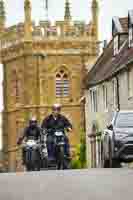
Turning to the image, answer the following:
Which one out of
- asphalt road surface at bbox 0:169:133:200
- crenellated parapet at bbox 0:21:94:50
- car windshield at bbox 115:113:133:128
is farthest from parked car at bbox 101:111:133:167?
crenellated parapet at bbox 0:21:94:50

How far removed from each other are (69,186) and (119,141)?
28.9 ft

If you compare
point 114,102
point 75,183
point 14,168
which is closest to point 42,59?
point 14,168

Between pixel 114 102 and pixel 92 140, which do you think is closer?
pixel 114 102

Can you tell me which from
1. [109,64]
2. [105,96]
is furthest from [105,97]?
[109,64]

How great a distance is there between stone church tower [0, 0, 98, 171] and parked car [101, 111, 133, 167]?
65.5 m

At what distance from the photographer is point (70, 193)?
17078 mm

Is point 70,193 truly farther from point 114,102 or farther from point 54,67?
point 54,67

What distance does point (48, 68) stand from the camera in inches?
3765

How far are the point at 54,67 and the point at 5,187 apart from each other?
253 feet

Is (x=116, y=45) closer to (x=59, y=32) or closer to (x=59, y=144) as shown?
(x=59, y=144)

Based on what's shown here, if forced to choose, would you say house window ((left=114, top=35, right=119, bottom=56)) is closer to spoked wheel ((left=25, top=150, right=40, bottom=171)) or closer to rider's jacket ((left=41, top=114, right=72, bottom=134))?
spoked wheel ((left=25, top=150, right=40, bottom=171))

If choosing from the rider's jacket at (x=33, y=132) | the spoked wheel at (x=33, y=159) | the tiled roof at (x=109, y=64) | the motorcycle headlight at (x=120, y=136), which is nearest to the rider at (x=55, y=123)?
the rider's jacket at (x=33, y=132)

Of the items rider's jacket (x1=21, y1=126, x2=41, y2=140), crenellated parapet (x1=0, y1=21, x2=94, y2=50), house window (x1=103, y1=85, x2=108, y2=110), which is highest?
crenellated parapet (x1=0, y1=21, x2=94, y2=50)

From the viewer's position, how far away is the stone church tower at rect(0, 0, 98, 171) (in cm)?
9500
